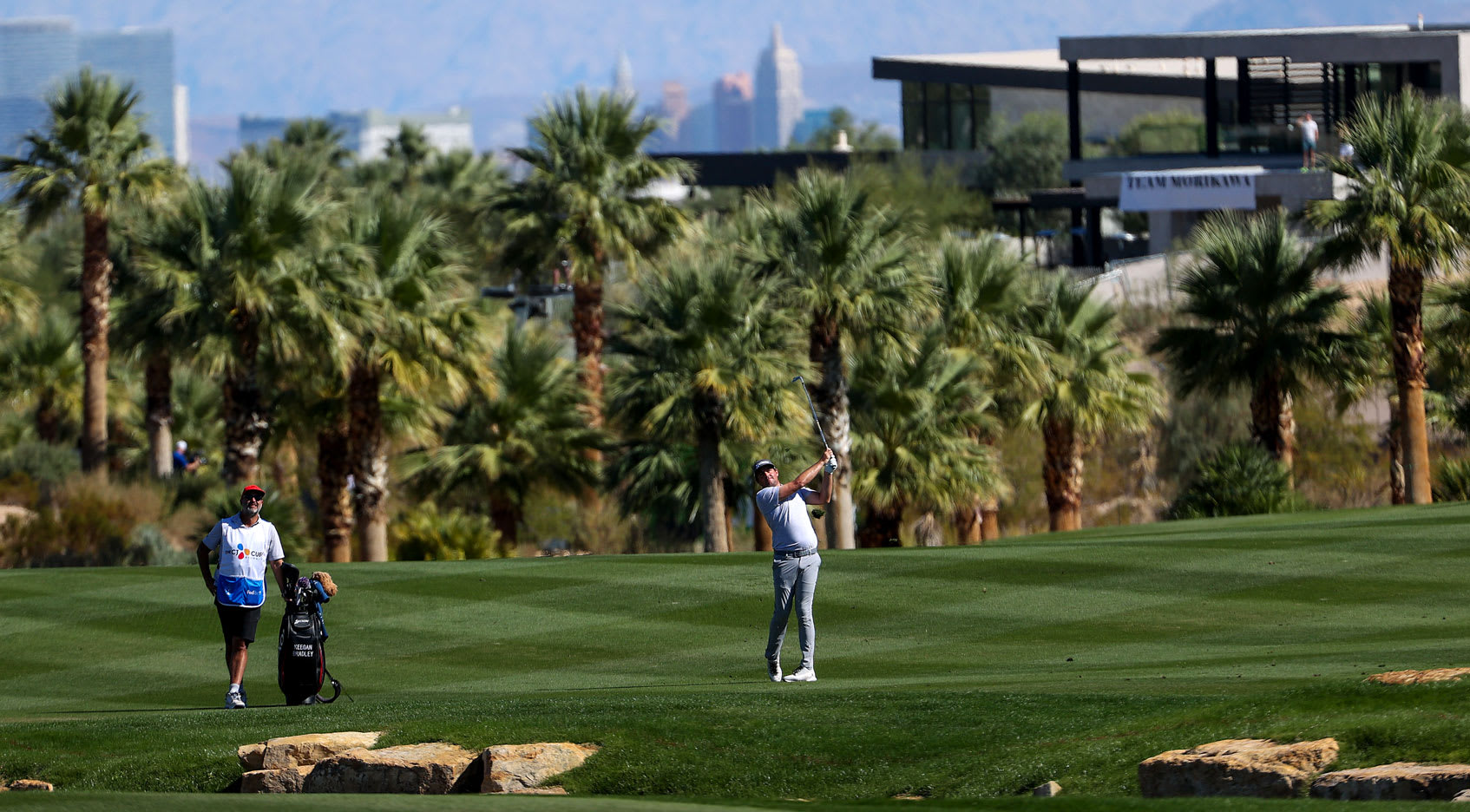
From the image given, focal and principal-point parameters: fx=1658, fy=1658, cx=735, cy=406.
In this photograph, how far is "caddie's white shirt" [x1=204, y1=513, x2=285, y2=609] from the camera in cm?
1223

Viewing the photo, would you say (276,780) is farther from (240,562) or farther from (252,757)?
(240,562)

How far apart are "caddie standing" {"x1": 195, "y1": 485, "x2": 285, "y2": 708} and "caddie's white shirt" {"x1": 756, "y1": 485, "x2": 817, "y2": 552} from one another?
11.9ft

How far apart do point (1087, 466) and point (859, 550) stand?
1889 centimetres

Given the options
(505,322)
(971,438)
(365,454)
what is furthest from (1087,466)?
(365,454)

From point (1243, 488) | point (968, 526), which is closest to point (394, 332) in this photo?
point (968, 526)

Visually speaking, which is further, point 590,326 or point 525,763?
point 590,326

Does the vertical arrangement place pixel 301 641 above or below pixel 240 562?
below

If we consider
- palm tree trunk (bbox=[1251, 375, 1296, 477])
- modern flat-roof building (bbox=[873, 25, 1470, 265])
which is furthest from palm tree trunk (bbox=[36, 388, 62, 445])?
modern flat-roof building (bbox=[873, 25, 1470, 265])

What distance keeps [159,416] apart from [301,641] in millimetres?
28007

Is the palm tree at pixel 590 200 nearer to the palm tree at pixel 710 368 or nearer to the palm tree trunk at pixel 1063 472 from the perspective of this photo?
the palm tree at pixel 710 368

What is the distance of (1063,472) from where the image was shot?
28.7 meters

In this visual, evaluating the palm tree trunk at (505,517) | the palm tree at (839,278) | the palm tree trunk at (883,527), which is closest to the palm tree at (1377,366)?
the palm tree at (839,278)

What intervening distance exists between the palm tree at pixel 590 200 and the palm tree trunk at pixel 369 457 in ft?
25.6

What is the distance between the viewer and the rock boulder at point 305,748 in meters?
9.82
